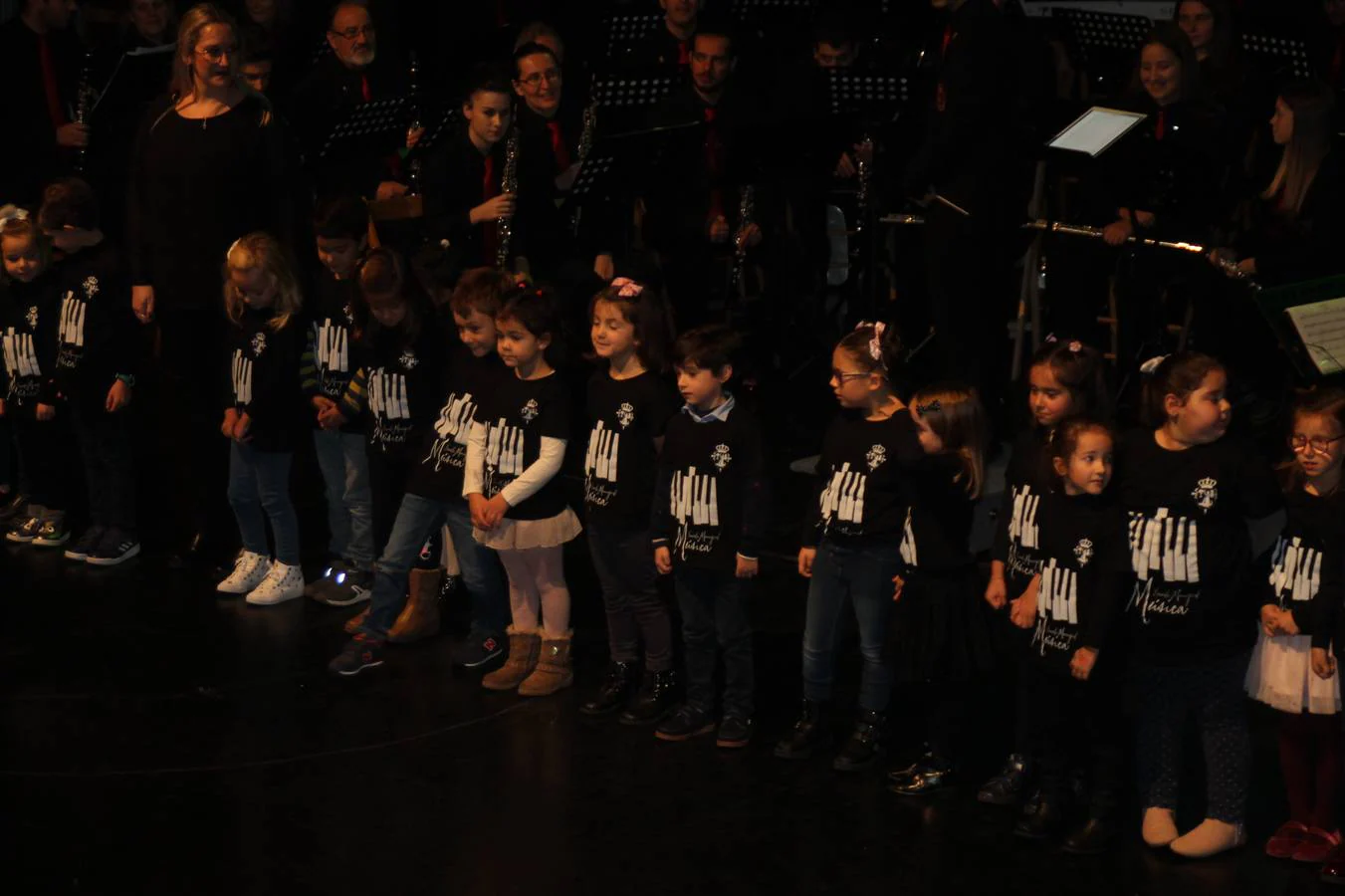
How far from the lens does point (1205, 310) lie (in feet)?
25.2

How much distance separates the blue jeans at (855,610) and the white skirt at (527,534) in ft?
2.99

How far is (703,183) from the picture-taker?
334 inches

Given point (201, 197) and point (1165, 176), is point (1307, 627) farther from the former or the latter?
point (201, 197)

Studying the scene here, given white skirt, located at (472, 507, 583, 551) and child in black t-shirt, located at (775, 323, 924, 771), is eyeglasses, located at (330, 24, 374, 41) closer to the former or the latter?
white skirt, located at (472, 507, 583, 551)

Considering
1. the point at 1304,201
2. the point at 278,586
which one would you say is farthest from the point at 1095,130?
the point at 278,586

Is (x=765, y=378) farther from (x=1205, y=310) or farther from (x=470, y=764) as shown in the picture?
(x=470, y=764)

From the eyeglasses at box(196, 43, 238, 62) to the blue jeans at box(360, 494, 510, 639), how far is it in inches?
73.7

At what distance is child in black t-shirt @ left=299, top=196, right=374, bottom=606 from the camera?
6746 mm

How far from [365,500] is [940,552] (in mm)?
2639

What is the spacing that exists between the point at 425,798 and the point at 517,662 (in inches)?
38.5

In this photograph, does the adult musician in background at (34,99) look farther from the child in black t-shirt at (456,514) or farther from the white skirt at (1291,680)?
the white skirt at (1291,680)

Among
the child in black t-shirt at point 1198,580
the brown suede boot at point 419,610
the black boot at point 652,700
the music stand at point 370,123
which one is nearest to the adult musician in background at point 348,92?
the music stand at point 370,123

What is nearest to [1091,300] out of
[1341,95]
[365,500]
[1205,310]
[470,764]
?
[1205,310]

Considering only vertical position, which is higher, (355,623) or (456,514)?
(456,514)
